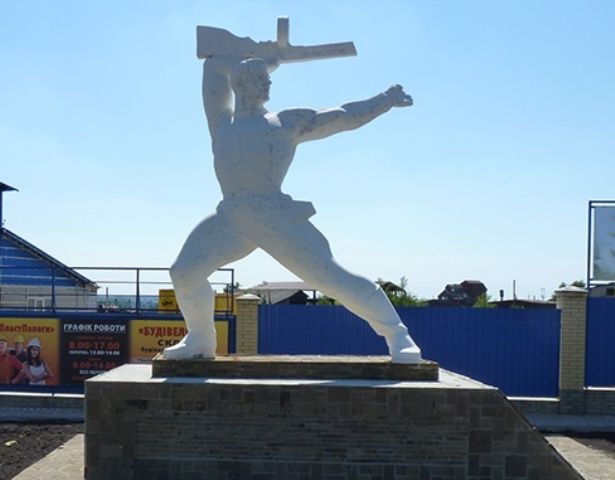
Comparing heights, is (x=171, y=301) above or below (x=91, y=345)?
above

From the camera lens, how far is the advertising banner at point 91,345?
29.8ft

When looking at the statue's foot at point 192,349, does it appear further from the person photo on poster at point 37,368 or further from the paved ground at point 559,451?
the person photo on poster at point 37,368

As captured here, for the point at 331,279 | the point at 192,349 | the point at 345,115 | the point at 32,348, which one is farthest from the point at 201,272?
the point at 32,348

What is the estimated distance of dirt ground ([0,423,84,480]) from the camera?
559cm

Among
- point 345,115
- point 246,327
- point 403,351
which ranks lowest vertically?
point 246,327

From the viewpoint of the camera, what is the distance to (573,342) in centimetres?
877

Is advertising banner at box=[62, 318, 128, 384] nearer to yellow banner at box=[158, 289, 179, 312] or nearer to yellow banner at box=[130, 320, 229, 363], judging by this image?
yellow banner at box=[130, 320, 229, 363]

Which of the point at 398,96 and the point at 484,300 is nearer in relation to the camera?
the point at 398,96

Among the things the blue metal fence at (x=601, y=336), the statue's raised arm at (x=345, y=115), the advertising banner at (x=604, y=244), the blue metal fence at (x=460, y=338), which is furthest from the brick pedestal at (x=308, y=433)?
the advertising banner at (x=604, y=244)

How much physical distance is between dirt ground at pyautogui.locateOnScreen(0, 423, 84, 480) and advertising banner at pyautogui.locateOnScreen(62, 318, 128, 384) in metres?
1.47

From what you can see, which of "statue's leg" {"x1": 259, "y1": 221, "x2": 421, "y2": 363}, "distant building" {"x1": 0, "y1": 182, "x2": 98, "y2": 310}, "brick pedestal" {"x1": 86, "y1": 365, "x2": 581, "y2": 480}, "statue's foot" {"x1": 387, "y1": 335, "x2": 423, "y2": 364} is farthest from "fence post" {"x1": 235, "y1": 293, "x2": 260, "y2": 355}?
"distant building" {"x1": 0, "y1": 182, "x2": 98, "y2": 310}

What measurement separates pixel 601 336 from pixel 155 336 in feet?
19.6

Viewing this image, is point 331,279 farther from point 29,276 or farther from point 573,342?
point 29,276

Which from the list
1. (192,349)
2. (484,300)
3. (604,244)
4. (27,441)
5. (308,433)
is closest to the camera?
(308,433)
